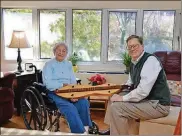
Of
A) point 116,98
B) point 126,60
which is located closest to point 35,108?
point 116,98

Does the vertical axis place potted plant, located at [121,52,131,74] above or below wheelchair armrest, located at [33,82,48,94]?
above

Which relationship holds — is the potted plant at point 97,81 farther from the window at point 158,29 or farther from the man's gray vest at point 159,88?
the window at point 158,29

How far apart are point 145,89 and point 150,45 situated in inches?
76.8

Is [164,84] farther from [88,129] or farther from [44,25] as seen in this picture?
[44,25]

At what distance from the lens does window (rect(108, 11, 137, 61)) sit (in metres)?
3.94

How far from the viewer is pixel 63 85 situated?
2.74 metres

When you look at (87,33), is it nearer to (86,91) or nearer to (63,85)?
(63,85)

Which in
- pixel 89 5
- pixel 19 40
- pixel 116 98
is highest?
pixel 89 5

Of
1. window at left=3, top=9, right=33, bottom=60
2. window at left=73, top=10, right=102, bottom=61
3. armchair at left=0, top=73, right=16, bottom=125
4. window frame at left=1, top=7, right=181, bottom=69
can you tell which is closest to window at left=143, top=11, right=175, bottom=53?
window frame at left=1, top=7, right=181, bottom=69

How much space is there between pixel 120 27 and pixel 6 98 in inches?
74.1

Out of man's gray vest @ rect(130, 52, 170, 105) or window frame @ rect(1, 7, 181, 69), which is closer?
man's gray vest @ rect(130, 52, 170, 105)

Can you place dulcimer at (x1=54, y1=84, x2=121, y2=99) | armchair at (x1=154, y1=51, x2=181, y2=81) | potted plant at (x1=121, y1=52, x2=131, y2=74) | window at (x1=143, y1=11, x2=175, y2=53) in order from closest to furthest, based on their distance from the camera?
dulcimer at (x1=54, y1=84, x2=121, y2=99) → armchair at (x1=154, y1=51, x2=181, y2=81) → potted plant at (x1=121, y1=52, x2=131, y2=74) → window at (x1=143, y1=11, x2=175, y2=53)

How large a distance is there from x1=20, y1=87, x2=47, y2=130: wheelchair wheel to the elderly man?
0.74m

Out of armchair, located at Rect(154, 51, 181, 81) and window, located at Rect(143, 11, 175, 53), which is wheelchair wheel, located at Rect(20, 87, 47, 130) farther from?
window, located at Rect(143, 11, 175, 53)
